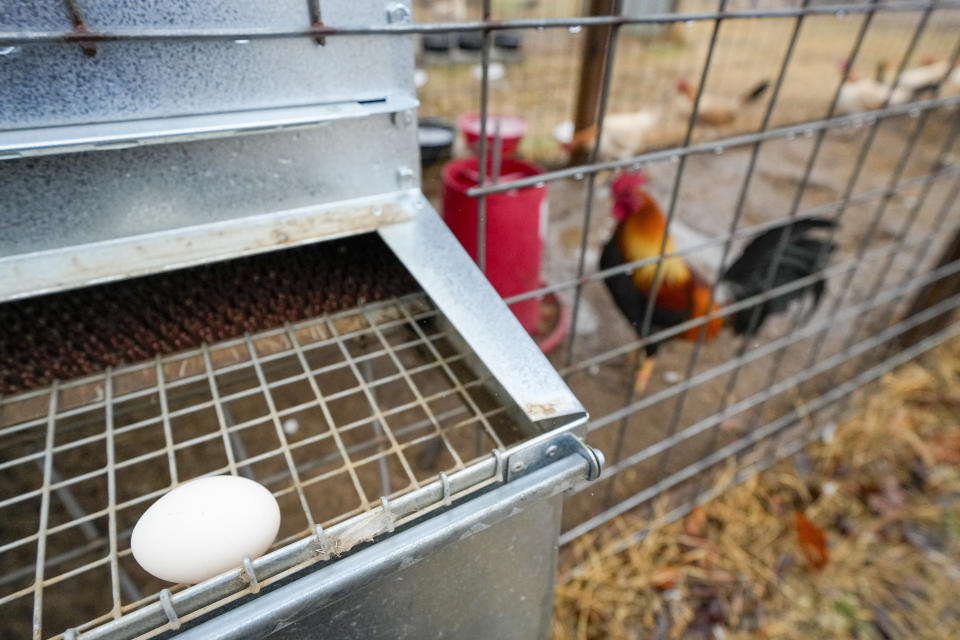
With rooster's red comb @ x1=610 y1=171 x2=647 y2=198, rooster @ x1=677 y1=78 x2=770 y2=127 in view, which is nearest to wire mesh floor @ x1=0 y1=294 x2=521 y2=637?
rooster's red comb @ x1=610 y1=171 x2=647 y2=198

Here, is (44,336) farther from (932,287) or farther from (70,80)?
(932,287)

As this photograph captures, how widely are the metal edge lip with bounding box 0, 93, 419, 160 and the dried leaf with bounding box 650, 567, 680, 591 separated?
147cm

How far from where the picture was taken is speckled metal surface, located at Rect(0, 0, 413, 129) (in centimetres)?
53

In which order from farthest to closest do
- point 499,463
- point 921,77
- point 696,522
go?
1. point 921,77
2. point 696,522
3. point 499,463

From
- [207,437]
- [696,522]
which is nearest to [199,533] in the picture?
[207,437]

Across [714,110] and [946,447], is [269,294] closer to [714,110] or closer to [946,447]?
[946,447]

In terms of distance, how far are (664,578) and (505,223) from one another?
1128 mm

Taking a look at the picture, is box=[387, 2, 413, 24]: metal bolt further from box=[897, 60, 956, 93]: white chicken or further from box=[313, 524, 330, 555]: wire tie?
box=[897, 60, 956, 93]: white chicken

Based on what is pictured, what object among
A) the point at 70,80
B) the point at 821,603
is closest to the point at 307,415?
Answer: the point at 70,80

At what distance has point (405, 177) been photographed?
0.76m

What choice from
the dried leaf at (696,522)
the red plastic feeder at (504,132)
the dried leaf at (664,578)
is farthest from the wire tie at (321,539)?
the red plastic feeder at (504,132)

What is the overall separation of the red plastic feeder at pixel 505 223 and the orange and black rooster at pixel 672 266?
1.20 feet

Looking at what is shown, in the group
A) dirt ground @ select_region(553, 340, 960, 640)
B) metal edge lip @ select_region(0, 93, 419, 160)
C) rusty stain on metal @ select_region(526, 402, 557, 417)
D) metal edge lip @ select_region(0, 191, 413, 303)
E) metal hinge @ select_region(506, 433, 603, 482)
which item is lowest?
dirt ground @ select_region(553, 340, 960, 640)

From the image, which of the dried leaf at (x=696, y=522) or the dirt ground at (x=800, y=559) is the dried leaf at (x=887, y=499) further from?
Answer: the dried leaf at (x=696, y=522)
